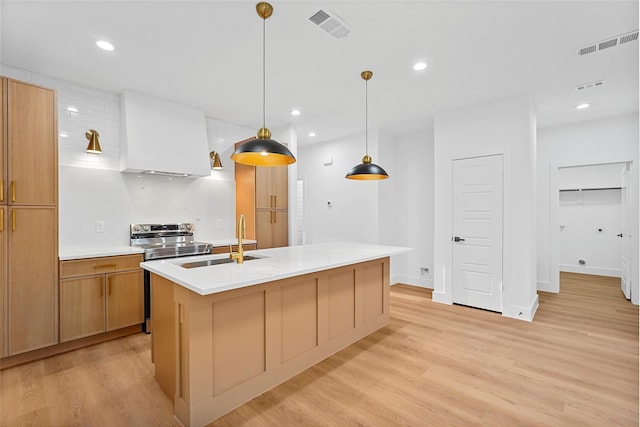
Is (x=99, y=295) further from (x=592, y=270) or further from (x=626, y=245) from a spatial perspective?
(x=592, y=270)

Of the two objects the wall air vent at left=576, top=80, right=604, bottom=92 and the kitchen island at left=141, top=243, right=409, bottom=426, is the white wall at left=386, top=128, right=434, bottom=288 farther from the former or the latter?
the kitchen island at left=141, top=243, right=409, bottom=426

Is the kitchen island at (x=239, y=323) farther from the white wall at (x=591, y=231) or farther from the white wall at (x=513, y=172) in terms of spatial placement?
the white wall at (x=591, y=231)

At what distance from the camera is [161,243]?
3871mm

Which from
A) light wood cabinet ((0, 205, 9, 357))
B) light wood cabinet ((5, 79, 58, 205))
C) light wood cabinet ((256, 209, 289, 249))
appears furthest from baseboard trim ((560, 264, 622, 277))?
light wood cabinet ((0, 205, 9, 357))

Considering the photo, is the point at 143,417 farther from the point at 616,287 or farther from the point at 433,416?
the point at 616,287

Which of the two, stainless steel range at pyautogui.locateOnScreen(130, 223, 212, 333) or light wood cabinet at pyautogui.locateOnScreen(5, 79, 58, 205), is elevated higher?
light wood cabinet at pyautogui.locateOnScreen(5, 79, 58, 205)

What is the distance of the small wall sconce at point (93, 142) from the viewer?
3293 millimetres

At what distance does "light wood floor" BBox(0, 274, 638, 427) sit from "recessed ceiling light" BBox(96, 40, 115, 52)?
279cm

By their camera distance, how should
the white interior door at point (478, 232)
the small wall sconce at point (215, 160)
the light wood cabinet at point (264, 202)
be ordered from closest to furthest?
the white interior door at point (478, 232)
the small wall sconce at point (215, 160)
the light wood cabinet at point (264, 202)

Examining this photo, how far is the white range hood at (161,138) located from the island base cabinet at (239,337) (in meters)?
1.86

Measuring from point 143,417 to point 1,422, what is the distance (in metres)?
0.87

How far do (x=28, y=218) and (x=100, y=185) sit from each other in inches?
37.0

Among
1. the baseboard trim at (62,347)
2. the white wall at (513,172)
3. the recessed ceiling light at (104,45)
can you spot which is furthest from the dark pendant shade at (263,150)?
the white wall at (513,172)

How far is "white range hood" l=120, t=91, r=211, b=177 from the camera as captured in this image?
3475mm
